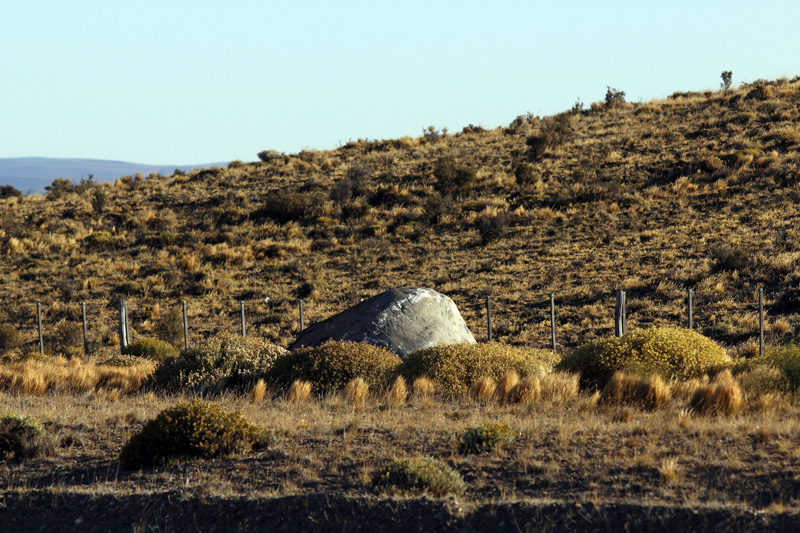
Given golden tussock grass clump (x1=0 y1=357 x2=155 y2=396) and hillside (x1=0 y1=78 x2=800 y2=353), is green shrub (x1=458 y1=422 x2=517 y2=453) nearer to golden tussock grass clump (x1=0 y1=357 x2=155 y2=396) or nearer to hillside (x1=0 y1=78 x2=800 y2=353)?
golden tussock grass clump (x1=0 y1=357 x2=155 y2=396)

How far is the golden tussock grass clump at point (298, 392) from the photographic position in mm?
12289

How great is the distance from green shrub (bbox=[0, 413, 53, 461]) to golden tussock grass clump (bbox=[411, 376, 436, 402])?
524 cm

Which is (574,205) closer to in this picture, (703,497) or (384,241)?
(384,241)

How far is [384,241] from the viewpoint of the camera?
38.2 m

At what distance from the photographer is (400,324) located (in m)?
17.2

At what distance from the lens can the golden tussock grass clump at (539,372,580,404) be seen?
446 inches

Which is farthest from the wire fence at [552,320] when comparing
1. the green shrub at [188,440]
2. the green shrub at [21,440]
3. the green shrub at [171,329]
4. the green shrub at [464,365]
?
the green shrub at [21,440]

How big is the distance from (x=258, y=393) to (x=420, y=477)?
6.09m

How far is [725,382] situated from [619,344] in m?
2.66

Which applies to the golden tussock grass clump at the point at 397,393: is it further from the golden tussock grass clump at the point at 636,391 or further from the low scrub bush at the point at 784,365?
the low scrub bush at the point at 784,365

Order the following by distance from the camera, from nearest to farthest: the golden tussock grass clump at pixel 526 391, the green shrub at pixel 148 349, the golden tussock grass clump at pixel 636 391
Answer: the golden tussock grass clump at pixel 636 391
the golden tussock grass clump at pixel 526 391
the green shrub at pixel 148 349

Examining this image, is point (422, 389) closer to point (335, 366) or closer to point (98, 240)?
point (335, 366)

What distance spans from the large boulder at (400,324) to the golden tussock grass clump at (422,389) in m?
3.79

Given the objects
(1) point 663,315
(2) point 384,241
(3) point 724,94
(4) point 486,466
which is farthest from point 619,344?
(3) point 724,94
